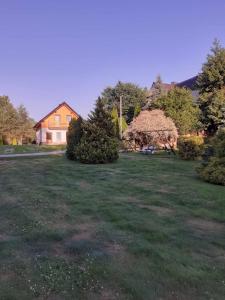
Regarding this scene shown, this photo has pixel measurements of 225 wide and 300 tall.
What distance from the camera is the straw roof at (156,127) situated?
26.8m

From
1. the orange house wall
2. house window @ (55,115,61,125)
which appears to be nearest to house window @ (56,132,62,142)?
the orange house wall

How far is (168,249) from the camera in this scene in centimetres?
455

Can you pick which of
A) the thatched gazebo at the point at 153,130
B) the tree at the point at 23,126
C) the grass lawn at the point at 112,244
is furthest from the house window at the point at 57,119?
the grass lawn at the point at 112,244

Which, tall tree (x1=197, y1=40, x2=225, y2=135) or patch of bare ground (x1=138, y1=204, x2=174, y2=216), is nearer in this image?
patch of bare ground (x1=138, y1=204, x2=174, y2=216)

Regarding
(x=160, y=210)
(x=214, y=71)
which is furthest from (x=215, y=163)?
(x=214, y=71)

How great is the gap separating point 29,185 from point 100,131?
8079 mm

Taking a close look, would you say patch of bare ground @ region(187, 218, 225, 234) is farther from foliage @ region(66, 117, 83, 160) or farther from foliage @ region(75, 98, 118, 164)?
foliage @ region(66, 117, 83, 160)

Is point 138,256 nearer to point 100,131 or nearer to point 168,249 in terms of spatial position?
point 168,249

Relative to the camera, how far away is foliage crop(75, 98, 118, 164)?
655 inches

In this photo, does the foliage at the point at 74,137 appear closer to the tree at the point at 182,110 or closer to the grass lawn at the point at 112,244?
the grass lawn at the point at 112,244

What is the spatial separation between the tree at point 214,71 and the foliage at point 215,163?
665 inches

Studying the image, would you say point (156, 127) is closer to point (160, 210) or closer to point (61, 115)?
point (160, 210)

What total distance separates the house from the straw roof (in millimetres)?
28758

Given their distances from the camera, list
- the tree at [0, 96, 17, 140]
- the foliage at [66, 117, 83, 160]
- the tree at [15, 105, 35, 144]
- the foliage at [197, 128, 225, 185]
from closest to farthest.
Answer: the foliage at [197, 128, 225, 185], the foliage at [66, 117, 83, 160], the tree at [0, 96, 17, 140], the tree at [15, 105, 35, 144]
